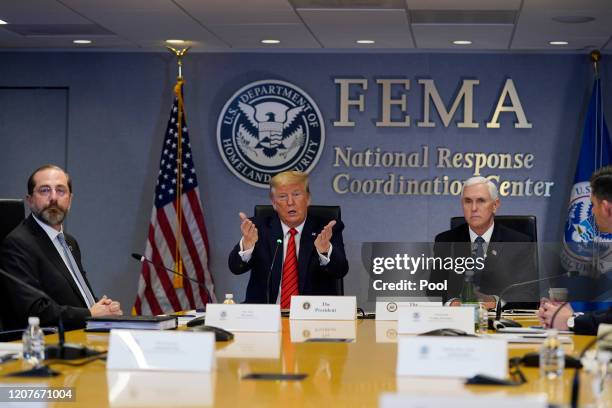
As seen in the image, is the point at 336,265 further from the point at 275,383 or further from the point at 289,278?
the point at 275,383

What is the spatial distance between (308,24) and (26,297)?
3346mm

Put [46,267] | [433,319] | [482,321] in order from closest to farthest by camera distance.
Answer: [433,319], [482,321], [46,267]

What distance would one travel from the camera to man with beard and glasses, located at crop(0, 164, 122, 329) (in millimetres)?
4227

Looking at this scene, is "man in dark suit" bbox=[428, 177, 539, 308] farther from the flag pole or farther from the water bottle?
the flag pole

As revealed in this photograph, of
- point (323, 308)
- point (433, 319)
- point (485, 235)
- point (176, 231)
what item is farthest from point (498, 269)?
point (176, 231)

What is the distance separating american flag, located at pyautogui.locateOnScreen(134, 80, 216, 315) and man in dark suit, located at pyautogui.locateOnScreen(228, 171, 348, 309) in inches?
96.2

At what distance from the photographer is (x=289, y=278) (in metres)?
5.25

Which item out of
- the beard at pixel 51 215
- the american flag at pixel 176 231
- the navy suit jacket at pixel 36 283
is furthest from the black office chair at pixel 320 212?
the american flag at pixel 176 231

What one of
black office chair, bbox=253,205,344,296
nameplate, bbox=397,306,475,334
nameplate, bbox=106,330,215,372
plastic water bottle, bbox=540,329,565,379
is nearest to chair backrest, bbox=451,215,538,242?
black office chair, bbox=253,205,344,296

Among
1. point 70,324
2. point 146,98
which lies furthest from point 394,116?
point 70,324

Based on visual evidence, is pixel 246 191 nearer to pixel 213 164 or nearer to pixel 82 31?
pixel 213 164

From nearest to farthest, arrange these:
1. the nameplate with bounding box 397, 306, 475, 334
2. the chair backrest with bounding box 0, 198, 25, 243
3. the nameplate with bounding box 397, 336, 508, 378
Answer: the nameplate with bounding box 397, 336, 508, 378
the nameplate with bounding box 397, 306, 475, 334
the chair backrest with bounding box 0, 198, 25, 243

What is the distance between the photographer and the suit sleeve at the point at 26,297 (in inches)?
164

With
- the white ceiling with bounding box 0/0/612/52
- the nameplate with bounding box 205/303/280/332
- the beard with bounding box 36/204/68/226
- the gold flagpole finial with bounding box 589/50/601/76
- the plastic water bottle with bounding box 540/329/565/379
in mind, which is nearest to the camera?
the plastic water bottle with bounding box 540/329/565/379
